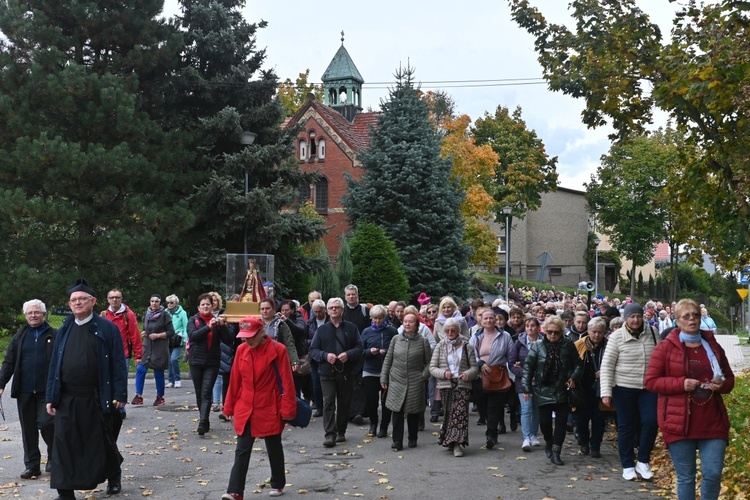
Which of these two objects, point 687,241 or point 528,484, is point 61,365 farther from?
point 687,241

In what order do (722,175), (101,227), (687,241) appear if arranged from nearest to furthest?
(722,175) → (687,241) → (101,227)

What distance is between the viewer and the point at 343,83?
58438 millimetres

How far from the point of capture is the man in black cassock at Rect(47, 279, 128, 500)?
8.19m

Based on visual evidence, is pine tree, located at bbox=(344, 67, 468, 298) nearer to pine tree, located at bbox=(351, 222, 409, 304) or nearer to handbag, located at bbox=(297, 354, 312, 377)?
pine tree, located at bbox=(351, 222, 409, 304)

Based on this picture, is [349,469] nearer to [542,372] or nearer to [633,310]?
[542,372]

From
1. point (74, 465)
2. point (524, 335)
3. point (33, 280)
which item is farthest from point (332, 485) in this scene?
point (33, 280)

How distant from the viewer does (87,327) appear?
851 centimetres

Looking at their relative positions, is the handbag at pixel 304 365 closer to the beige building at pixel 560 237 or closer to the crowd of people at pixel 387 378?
the crowd of people at pixel 387 378

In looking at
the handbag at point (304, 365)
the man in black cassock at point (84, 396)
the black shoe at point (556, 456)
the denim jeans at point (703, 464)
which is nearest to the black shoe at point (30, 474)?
the man in black cassock at point (84, 396)

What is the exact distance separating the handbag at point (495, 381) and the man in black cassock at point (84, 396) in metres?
5.27

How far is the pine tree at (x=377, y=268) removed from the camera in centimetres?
3356

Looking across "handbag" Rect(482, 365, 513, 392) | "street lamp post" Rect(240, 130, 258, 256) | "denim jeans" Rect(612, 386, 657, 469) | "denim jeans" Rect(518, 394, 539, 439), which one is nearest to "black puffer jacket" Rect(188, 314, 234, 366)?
"handbag" Rect(482, 365, 513, 392)

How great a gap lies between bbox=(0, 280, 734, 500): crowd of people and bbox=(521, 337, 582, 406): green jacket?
0.02 m

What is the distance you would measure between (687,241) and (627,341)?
20.1 ft
